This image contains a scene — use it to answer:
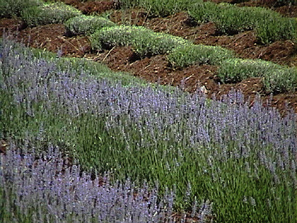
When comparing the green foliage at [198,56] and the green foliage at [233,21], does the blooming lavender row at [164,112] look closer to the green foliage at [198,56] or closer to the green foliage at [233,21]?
the green foliage at [198,56]

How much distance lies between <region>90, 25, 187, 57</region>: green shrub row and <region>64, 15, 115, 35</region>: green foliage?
485mm

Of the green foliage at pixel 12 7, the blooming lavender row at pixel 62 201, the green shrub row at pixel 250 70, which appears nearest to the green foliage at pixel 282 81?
the green shrub row at pixel 250 70

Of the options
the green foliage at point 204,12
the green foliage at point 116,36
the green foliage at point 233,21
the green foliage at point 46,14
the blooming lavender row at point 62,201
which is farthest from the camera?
the green foliage at point 46,14

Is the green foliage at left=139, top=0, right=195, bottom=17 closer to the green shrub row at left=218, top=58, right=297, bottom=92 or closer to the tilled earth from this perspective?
the tilled earth

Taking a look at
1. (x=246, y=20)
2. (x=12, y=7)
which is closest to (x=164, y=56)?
(x=246, y=20)

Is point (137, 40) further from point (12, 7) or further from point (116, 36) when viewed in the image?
point (12, 7)

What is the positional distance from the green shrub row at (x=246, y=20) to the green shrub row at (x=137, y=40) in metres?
0.90

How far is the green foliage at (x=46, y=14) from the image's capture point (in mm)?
10172

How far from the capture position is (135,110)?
4637 mm

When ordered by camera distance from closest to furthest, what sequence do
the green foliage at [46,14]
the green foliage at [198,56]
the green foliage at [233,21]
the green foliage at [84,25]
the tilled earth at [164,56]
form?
1. the tilled earth at [164,56]
2. the green foliage at [198,56]
3. the green foliage at [233,21]
4. the green foliage at [84,25]
5. the green foliage at [46,14]

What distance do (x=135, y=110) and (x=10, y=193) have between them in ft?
5.63

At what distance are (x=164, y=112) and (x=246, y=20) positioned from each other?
4.55m

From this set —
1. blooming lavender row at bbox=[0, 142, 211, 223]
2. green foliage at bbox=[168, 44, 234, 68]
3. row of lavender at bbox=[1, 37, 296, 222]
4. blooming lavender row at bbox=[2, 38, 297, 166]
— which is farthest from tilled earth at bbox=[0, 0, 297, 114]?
blooming lavender row at bbox=[0, 142, 211, 223]

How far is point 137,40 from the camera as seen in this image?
849cm
